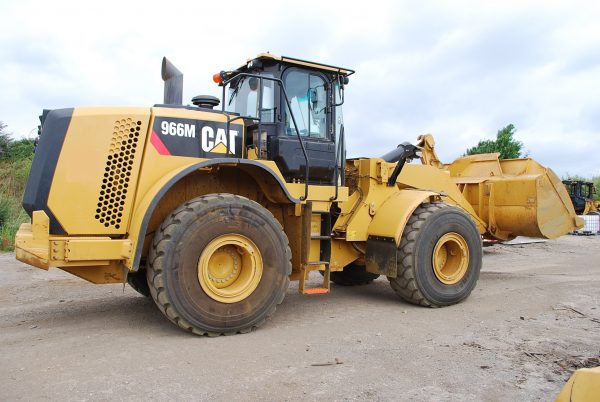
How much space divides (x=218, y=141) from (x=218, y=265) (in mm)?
1236

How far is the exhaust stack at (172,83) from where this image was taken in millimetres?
6016

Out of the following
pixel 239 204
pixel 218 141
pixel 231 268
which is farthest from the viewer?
pixel 218 141

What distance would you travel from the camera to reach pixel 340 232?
21.4 feet

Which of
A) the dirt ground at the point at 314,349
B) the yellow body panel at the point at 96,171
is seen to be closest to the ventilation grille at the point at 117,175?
the yellow body panel at the point at 96,171

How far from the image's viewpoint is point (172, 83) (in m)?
6.05

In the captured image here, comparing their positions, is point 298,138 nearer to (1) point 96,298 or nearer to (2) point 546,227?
(1) point 96,298

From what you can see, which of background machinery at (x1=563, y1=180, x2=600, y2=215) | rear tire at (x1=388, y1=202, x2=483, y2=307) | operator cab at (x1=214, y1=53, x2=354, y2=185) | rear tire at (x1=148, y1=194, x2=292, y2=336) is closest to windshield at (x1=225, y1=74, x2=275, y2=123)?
operator cab at (x1=214, y1=53, x2=354, y2=185)

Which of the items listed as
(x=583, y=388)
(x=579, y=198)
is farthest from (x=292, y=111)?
(x=579, y=198)

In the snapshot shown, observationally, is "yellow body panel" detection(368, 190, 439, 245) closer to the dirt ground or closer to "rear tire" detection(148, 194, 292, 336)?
the dirt ground

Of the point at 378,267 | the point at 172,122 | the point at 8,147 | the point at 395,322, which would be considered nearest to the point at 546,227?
the point at 378,267

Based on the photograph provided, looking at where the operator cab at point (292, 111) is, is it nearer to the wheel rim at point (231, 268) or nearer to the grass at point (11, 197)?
the wheel rim at point (231, 268)

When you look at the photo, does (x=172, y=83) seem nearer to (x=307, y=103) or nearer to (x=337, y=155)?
(x=307, y=103)

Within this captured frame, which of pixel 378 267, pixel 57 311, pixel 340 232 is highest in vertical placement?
pixel 340 232

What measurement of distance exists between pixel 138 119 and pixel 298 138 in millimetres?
1772
